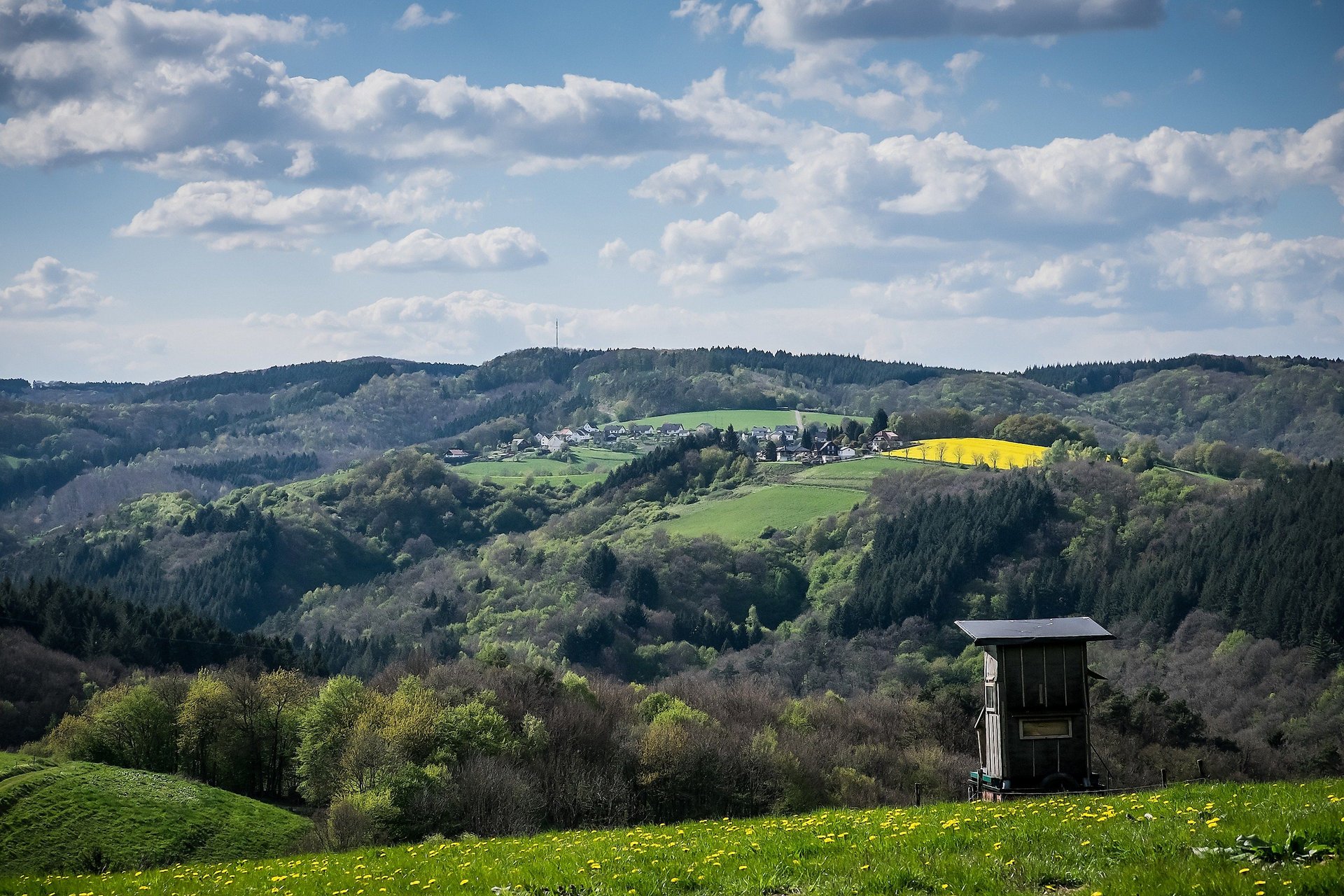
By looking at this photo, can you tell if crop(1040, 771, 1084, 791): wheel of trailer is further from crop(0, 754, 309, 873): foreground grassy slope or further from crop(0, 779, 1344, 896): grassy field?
crop(0, 754, 309, 873): foreground grassy slope

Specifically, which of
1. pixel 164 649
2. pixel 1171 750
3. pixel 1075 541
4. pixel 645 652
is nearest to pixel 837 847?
pixel 1171 750

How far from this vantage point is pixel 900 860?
50.9ft

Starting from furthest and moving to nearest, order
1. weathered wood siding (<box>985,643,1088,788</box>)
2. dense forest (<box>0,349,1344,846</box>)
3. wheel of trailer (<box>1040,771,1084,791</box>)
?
dense forest (<box>0,349,1344,846</box>) → weathered wood siding (<box>985,643,1088,788</box>) → wheel of trailer (<box>1040,771,1084,791</box>)

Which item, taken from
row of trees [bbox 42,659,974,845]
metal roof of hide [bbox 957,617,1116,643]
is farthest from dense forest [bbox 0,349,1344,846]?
metal roof of hide [bbox 957,617,1116,643]

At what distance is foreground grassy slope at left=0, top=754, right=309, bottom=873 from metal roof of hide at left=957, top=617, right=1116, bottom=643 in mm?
22641

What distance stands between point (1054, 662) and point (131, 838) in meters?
28.2

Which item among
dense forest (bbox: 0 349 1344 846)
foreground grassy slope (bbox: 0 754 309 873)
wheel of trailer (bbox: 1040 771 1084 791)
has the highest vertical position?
wheel of trailer (bbox: 1040 771 1084 791)

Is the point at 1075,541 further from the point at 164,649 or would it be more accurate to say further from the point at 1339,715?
the point at 164,649

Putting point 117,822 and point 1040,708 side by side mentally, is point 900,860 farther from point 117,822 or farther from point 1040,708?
point 117,822

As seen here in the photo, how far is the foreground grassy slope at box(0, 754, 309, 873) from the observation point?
1385 inches

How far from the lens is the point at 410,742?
52594mm

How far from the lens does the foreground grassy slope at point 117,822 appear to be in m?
35.2

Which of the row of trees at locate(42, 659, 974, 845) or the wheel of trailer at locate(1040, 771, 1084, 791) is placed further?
the row of trees at locate(42, 659, 974, 845)

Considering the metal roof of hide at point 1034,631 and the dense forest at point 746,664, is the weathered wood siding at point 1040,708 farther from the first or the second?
the dense forest at point 746,664
